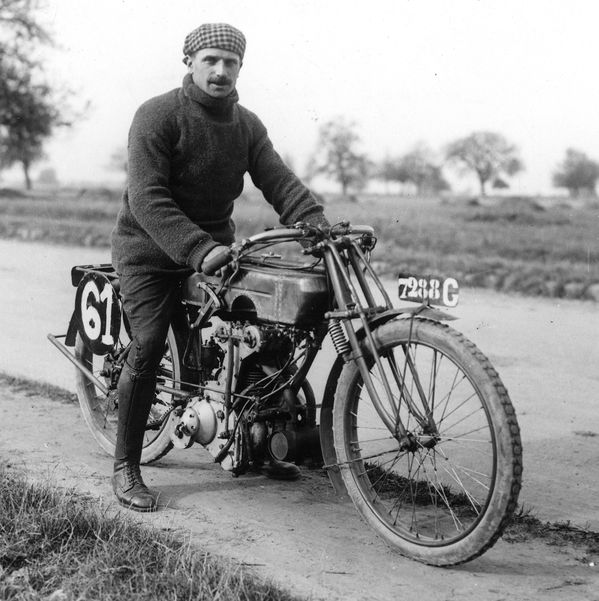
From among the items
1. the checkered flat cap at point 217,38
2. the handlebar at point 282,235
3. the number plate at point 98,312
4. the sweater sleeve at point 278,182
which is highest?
the checkered flat cap at point 217,38

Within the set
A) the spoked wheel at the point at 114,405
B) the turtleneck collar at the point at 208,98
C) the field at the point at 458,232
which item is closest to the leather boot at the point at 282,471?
the spoked wheel at the point at 114,405

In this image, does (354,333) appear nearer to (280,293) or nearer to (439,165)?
(280,293)

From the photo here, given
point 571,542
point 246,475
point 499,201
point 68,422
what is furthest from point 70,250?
point 571,542

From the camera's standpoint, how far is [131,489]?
399 cm

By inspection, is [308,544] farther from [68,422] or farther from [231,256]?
[68,422]

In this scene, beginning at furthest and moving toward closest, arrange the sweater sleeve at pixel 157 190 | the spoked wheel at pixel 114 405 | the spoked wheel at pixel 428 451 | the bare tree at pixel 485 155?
1. the bare tree at pixel 485 155
2. the spoked wheel at pixel 114 405
3. the sweater sleeve at pixel 157 190
4. the spoked wheel at pixel 428 451

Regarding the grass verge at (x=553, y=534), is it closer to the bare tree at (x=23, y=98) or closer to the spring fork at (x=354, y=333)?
the spring fork at (x=354, y=333)

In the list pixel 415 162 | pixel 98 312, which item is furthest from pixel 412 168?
pixel 98 312

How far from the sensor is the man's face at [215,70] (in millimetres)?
3891

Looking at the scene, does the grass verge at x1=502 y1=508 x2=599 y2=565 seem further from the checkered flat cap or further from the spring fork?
the checkered flat cap

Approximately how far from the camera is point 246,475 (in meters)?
4.42

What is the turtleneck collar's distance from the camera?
3980 mm

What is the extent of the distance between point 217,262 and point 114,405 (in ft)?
4.44

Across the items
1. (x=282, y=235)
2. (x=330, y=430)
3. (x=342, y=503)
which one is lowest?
(x=342, y=503)
